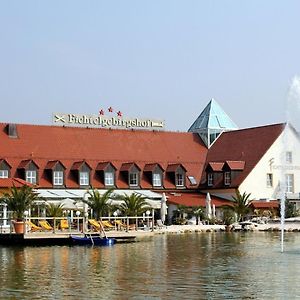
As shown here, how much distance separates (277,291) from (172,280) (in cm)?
411

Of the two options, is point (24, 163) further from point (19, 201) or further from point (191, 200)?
point (19, 201)

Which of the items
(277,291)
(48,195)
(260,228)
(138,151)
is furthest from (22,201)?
(277,291)

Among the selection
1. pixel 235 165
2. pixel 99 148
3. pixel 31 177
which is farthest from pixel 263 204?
pixel 31 177

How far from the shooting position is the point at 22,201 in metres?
53.2

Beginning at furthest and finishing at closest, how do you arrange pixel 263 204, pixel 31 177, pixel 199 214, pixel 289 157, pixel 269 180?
1. pixel 289 157
2. pixel 269 180
3. pixel 263 204
4. pixel 31 177
5. pixel 199 214

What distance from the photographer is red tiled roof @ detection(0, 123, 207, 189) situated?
71062mm

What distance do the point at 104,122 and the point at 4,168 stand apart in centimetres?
1376

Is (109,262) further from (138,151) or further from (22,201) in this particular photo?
(138,151)

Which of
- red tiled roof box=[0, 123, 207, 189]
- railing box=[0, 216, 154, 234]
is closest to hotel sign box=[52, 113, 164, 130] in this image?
red tiled roof box=[0, 123, 207, 189]

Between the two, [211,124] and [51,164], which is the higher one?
[211,124]

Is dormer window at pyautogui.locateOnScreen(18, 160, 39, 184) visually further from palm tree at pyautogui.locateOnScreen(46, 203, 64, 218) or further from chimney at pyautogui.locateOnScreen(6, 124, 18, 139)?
palm tree at pyautogui.locateOnScreen(46, 203, 64, 218)

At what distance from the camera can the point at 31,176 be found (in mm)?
69062

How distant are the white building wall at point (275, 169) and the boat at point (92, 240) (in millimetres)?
28910

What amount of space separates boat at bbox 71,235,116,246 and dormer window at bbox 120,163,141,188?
2649 cm
